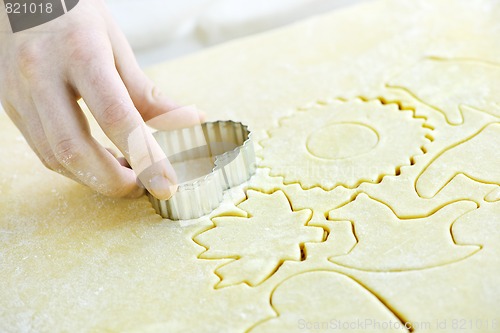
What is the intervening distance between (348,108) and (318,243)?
462mm

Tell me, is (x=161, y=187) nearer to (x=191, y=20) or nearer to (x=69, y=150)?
(x=69, y=150)

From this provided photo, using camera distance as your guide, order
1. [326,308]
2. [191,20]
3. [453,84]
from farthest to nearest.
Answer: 1. [191,20]
2. [453,84]
3. [326,308]

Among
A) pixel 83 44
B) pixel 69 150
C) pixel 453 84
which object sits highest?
pixel 83 44

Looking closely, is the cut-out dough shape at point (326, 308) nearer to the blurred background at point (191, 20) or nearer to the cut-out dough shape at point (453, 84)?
the cut-out dough shape at point (453, 84)

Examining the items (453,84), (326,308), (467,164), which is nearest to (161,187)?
(326,308)

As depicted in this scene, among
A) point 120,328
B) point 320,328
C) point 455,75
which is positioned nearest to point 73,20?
point 120,328

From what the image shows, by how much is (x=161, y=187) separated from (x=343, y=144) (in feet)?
1.33

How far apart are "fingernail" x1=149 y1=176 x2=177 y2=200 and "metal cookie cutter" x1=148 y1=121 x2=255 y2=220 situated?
0.04 m

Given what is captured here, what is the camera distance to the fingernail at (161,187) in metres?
1.09

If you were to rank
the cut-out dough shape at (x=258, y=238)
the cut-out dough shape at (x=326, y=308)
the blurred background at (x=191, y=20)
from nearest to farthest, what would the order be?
the cut-out dough shape at (x=326, y=308), the cut-out dough shape at (x=258, y=238), the blurred background at (x=191, y=20)

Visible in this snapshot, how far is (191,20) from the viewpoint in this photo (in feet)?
7.23

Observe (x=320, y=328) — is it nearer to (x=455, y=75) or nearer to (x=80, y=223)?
(x=80, y=223)

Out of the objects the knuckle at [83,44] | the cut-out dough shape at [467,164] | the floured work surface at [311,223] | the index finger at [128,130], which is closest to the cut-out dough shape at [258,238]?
the floured work surface at [311,223]

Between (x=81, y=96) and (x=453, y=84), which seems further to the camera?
(x=453, y=84)
